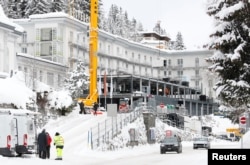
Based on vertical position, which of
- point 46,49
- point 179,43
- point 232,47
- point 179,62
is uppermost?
point 179,43

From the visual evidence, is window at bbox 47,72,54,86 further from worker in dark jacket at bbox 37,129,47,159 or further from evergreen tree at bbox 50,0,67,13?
worker in dark jacket at bbox 37,129,47,159

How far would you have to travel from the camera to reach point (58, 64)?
8231 cm

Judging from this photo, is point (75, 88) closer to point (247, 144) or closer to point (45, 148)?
point (45, 148)

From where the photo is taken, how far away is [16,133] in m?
28.5

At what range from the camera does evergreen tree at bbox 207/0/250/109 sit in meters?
23.3

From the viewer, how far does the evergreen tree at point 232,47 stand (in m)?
23.3

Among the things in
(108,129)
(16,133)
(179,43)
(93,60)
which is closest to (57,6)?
(93,60)

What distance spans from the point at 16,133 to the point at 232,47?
11.4 m

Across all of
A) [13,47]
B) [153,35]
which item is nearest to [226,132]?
[13,47]


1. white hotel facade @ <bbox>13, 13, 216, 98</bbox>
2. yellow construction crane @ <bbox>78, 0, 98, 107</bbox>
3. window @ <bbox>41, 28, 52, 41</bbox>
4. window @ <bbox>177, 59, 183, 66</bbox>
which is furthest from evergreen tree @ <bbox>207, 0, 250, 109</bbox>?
window @ <bbox>177, 59, 183, 66</bbox>

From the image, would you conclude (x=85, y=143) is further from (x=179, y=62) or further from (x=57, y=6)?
(x=179, y=62)

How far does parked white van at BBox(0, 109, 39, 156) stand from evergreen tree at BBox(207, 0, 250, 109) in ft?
32.7

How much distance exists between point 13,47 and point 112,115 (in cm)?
1621

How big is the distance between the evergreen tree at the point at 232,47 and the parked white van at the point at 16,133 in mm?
9960
